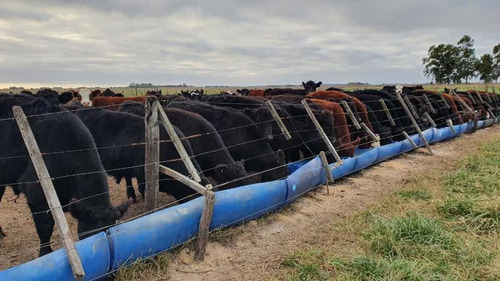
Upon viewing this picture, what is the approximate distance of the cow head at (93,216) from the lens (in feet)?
14.4

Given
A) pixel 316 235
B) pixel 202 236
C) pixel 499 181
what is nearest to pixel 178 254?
pixel 202 236

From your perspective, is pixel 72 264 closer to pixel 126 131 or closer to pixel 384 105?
pixel 126 131

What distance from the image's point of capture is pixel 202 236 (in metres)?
4.49

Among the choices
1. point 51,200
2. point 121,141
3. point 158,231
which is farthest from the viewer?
point 121,141

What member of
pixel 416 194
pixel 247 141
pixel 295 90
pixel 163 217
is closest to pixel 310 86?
pixel 295 90

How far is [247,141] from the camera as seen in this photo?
7.93m

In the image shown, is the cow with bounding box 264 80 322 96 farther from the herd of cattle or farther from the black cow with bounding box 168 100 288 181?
the black cow with bounding box 168 100 288 181

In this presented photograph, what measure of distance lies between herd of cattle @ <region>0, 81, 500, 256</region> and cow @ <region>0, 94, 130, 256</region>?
12mm

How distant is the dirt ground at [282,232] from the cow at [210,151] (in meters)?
0.88

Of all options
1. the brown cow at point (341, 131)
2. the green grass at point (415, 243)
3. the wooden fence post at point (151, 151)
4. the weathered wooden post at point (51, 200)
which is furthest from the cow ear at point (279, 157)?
the weathered wooden post at point (51, 200)

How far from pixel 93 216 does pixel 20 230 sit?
79.1 inches

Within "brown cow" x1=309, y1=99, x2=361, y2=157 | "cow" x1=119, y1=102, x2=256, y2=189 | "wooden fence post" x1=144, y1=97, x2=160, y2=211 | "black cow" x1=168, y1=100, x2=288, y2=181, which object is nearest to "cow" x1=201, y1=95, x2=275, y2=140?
"black cow" x1=168, y1=100, x2=288, y2=181

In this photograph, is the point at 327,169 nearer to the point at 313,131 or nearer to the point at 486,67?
the point at 313,131

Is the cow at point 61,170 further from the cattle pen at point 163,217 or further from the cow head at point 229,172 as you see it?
the cow head at point 229,172
